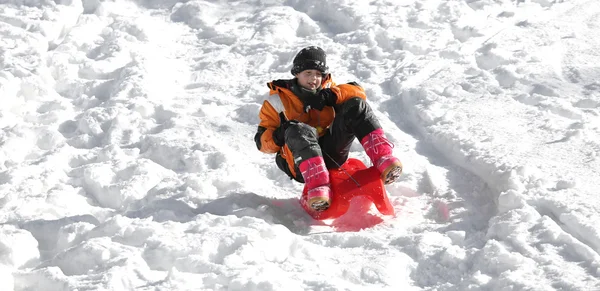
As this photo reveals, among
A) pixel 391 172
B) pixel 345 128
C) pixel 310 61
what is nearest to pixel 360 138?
pixel 345 128

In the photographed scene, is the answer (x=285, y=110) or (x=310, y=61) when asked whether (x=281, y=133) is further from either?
(x=310, y=61)

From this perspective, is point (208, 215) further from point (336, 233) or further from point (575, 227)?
point (575, 227)

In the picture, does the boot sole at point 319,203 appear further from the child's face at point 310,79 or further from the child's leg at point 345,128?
the child's face at point 310,79

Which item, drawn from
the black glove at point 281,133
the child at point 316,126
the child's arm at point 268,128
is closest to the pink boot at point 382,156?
the child at point 316,126

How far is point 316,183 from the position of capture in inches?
159

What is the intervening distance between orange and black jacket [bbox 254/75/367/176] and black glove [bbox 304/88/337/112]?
34 mm

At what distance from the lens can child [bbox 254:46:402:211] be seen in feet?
13.5

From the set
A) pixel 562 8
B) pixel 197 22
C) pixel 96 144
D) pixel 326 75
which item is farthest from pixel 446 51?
pixel 96 144

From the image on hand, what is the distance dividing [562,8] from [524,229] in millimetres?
3879

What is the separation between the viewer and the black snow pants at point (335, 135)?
13.6ft

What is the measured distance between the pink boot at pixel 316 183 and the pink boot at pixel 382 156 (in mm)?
305

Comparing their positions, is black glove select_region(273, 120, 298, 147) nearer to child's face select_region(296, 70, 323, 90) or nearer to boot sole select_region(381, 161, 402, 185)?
child's face select_region(296, 70, 323, 90)

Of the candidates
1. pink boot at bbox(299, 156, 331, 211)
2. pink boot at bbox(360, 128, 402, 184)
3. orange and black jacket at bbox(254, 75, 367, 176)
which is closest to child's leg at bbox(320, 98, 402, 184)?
pink boot at bbox(360, 128, 402, 184)

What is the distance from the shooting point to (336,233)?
397cm
